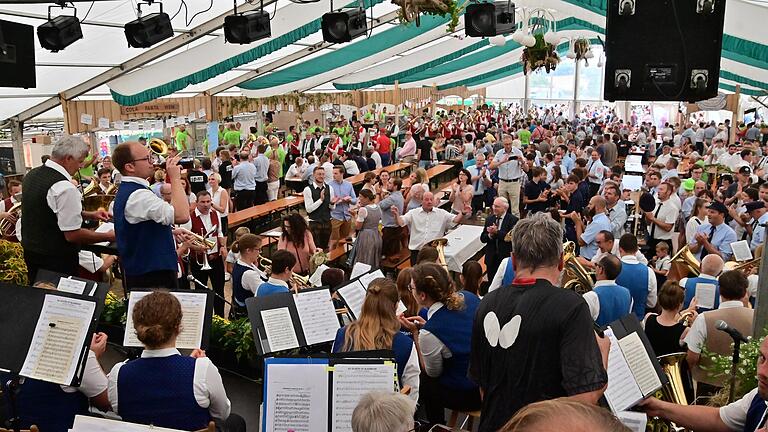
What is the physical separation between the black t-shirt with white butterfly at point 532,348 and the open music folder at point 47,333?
66.6 inches

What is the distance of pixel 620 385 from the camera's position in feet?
8.38

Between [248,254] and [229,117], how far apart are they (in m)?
13.3

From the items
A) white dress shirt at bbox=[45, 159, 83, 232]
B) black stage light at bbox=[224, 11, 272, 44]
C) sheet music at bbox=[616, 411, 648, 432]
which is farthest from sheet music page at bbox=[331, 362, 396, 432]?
black stage light at bbox=[224, 11, 272, 44]

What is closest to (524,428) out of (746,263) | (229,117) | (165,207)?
(165,207)

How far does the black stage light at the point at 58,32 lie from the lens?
741cm

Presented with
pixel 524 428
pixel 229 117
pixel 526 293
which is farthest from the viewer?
pixel 229 117

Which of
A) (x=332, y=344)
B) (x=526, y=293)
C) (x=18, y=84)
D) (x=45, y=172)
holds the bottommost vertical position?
(x=332, y=344)

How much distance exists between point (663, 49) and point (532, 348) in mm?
3635

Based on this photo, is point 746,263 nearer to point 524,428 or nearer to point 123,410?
point 123,410

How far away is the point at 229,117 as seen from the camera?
17.8 m

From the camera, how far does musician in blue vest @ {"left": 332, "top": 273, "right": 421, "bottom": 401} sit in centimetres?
343

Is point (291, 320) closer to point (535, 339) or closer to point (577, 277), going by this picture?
point (535, 339)

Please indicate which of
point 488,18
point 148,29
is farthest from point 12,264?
point 488,18

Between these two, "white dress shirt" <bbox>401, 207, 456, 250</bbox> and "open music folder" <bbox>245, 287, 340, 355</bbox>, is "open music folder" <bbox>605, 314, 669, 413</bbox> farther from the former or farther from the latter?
"white dress shirt" <bbox>401, 207, 456, 250</bbox>
